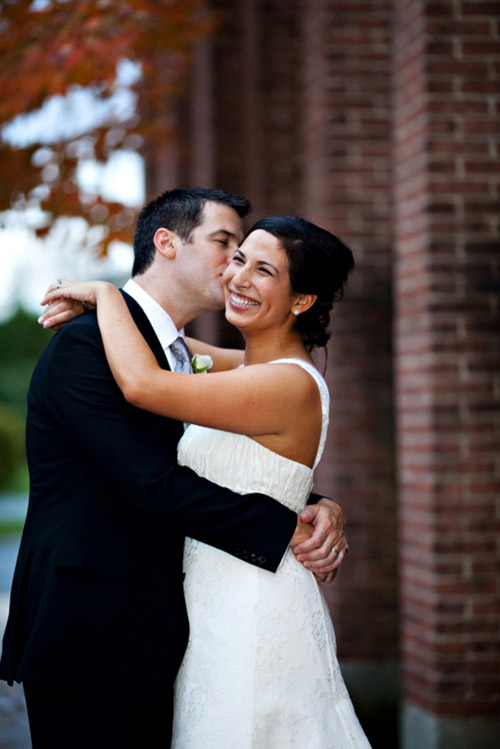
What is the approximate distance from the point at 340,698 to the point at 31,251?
43.2 metres

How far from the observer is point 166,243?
3.67m

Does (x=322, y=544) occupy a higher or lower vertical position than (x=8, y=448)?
lower

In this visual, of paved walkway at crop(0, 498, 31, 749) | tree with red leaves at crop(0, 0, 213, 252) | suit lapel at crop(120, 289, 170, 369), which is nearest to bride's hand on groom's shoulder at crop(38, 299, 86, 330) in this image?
suit lapel at crop(120, 289, 170, 369)

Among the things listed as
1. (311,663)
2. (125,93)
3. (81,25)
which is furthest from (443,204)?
(125,93)

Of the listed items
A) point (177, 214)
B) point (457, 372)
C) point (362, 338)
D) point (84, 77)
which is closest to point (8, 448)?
point (84, 77)

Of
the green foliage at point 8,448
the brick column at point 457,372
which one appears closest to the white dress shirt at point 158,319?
the brick column at point 457,372

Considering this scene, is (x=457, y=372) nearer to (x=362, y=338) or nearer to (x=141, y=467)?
(x=362, y=338)

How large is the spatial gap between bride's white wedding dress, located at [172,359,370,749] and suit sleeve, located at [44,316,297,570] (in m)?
0.13

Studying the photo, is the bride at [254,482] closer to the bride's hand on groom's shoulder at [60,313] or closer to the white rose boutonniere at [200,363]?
the bride's hand on groom's shoulder at [60,313]

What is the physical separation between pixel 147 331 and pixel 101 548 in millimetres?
706

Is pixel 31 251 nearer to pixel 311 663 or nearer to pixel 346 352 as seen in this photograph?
pixel 346 352

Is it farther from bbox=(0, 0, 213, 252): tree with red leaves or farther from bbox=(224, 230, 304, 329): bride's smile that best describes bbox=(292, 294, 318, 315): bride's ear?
bbox=(0, 0, 213, 252): tree with red leaves

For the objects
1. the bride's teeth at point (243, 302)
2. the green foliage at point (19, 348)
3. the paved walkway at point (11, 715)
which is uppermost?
the green foliage at point (19, 348)

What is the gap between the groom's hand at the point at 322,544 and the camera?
3.35m
